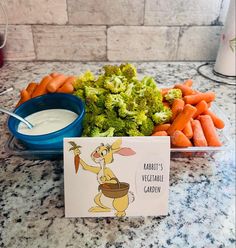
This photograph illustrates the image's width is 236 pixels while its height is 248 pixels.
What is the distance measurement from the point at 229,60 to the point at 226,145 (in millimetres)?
587

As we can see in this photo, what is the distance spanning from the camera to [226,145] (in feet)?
2.19

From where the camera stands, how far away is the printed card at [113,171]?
53 centimetres

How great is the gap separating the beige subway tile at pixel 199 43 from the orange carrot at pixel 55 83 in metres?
0.66

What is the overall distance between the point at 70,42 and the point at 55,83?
0.52m

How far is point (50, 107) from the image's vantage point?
2.38 feet

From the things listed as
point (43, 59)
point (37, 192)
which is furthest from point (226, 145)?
point (43, 59)

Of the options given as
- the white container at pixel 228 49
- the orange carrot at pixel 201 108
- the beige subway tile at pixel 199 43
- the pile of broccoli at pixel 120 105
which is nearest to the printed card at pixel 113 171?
the pile of broccoli at pixel 120 105

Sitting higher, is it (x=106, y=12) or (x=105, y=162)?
(x=106, y=12)

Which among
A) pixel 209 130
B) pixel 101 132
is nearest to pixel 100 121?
pixel 101 132

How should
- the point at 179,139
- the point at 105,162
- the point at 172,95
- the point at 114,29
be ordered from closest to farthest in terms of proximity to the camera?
1. the point at 105,162
2. the point at 179,139
3. the point at 172,95
4. the point at 114,29

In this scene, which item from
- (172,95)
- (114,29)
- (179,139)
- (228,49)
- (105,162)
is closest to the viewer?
(105,162)

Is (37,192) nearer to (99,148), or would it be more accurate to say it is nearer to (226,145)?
(99,148)

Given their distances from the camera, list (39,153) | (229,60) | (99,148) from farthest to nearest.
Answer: (229,60), (39,153), (99,148)

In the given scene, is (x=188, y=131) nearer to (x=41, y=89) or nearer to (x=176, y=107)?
(x=176, y=107)
